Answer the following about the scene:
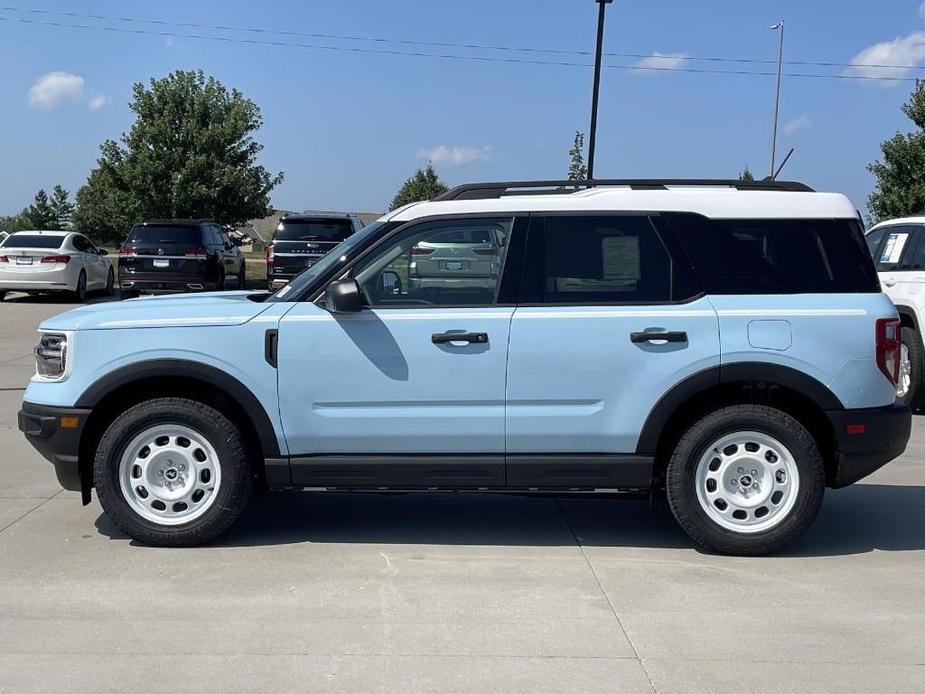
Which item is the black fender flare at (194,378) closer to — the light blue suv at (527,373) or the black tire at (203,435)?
the light blue suv at (527,373)

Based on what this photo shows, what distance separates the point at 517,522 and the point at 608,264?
1719 mm

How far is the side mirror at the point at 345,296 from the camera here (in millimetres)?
5168

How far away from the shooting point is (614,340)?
524 centimetres

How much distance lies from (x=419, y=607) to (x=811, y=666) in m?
1.70

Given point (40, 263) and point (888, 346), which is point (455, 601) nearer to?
point (888, 346)

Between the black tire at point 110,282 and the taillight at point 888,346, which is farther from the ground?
the taillight at point 888,346

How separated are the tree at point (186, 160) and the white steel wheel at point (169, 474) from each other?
27065 millimetres

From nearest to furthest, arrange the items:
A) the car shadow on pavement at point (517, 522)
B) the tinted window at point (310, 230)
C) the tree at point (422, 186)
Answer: the car shadow on pavement at point (517, 522) < the tinted window at point (310, 230) < the tree at point (422, 186)

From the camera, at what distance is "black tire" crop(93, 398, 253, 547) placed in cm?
532

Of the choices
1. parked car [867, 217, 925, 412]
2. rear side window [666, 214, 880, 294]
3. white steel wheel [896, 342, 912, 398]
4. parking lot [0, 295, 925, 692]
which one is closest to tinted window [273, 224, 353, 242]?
parked car [867, 217, 925, 412]

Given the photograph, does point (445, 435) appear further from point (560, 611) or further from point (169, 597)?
point (169, 597)

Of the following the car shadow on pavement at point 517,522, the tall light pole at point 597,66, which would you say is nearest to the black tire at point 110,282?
the tall light pole at point 597,66

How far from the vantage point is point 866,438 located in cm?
532

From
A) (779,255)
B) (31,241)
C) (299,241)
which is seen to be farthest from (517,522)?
(31,241)
